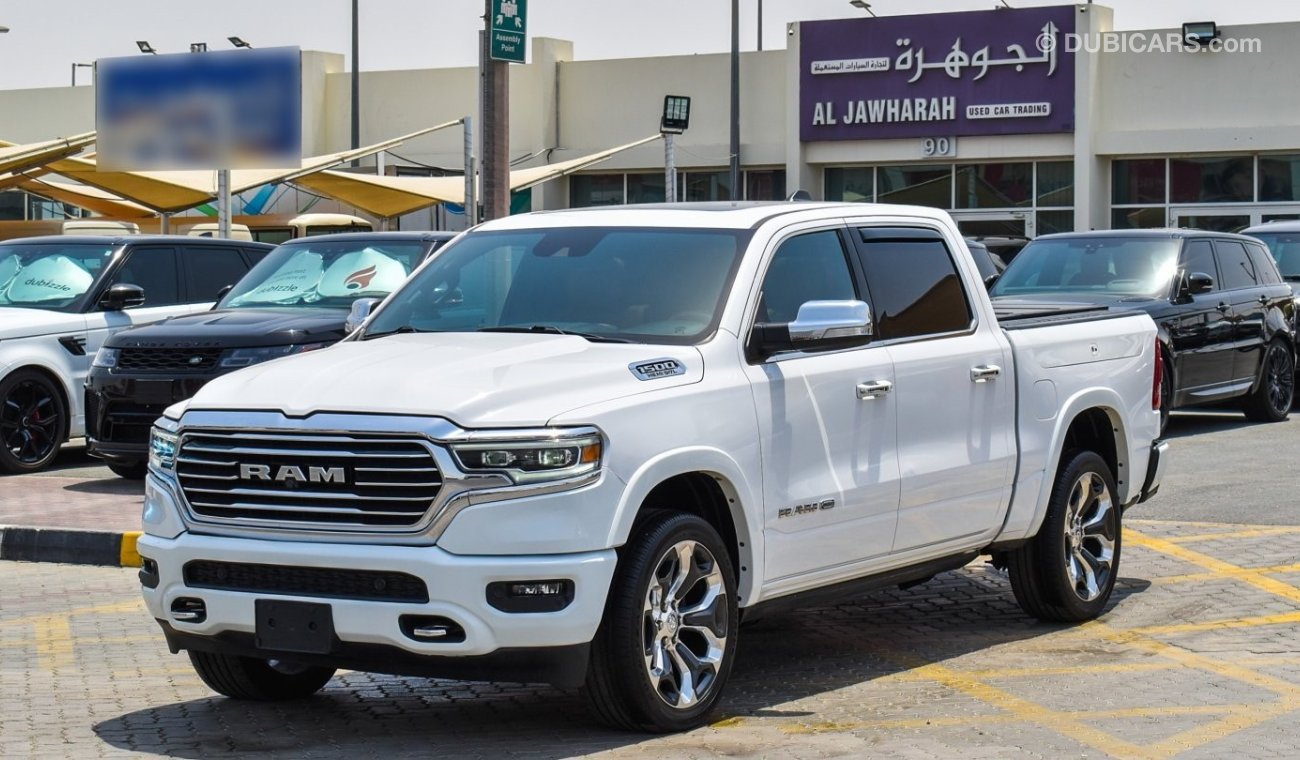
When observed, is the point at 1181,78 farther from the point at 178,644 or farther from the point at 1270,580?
the point at 178,644

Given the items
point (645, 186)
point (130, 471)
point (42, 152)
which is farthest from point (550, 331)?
point (645, 186)

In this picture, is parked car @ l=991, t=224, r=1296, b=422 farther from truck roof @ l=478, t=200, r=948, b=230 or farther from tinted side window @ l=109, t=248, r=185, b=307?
truck roof @ l=478, t=200, r=948, b=230

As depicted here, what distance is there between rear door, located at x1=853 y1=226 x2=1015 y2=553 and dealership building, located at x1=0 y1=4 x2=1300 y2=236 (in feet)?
106

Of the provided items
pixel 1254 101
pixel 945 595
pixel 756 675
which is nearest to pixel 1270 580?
pixel 945 595

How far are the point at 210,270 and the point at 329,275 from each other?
7.50ft

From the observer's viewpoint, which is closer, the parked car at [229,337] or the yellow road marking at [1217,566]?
the yellow road marking at [1217,566]

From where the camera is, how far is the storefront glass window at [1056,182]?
40.1 meters

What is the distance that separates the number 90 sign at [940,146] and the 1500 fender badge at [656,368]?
3559cm

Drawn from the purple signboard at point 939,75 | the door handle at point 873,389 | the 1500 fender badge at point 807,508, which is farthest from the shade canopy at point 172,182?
the 1500 fender badge at point 807,508

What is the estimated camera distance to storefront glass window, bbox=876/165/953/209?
137ft

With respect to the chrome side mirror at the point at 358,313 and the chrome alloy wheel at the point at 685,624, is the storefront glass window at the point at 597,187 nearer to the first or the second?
the chrome side mirror at the point at 358,313

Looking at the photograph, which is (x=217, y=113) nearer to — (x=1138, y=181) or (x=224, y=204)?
(x=224, y=204)

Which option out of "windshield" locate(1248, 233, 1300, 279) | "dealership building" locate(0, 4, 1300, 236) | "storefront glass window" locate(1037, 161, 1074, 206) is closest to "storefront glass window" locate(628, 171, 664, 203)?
"dealership building" locate(0, 4, 1300, 236)

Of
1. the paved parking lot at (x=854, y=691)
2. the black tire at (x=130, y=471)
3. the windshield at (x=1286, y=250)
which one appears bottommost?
the paved parking lot at (x=854, y=691)
